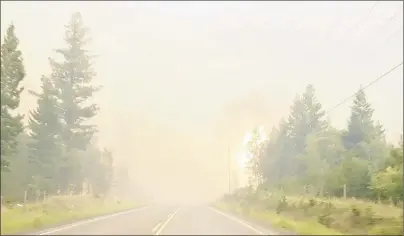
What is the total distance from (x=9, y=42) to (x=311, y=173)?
45497 mm

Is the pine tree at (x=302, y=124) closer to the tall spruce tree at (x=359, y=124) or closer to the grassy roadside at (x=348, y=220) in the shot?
the tall spruce tree at (x=359, y=124)

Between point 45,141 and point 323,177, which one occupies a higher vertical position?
point 45,141

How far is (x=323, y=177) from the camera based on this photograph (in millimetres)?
53531

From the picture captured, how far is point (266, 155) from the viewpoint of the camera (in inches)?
3787

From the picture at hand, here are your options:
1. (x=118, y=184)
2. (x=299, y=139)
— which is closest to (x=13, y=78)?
(x=299, y=139)

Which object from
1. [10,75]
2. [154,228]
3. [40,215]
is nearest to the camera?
[154,228]

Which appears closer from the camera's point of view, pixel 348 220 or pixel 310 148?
pixel 348 220

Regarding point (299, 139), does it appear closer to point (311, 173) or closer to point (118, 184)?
point (311, 173)

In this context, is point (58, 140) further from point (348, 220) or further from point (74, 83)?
point (348, 220)

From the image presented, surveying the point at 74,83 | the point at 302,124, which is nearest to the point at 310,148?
the point at 302,124

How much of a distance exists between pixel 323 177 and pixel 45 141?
1276 inches

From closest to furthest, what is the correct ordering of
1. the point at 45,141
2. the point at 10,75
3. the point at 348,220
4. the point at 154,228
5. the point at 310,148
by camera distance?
the point at 348,220 < the point at 154,228 < the point at 10,75 < the point at 45,141 < the point at 310,148

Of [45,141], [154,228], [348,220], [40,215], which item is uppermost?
[45,141]

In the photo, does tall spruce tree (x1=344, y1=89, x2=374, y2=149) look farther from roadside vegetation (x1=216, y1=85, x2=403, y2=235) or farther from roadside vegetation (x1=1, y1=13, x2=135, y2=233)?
roadside vegetation (x1=1, y1=13, x2=135, y2=233)
